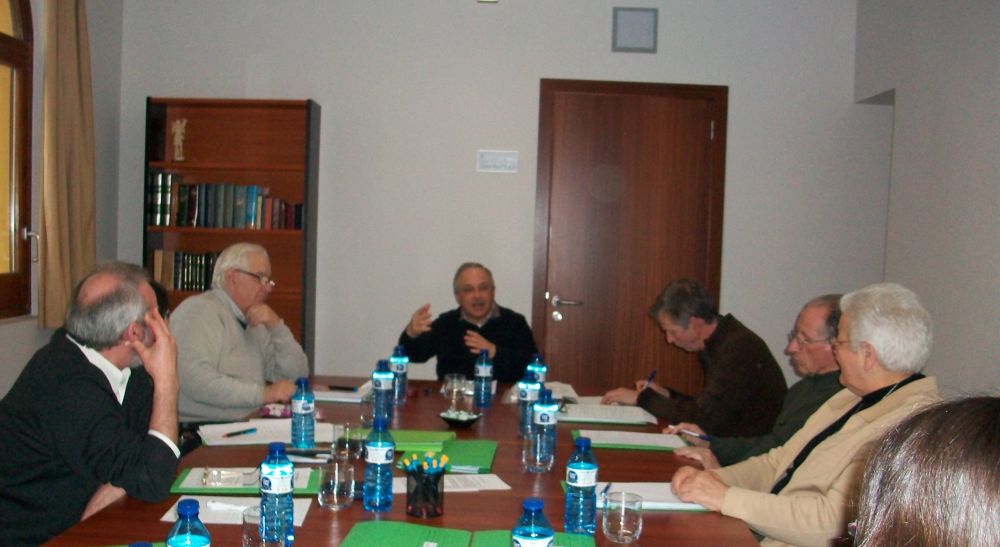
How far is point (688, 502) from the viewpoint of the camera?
7.68ft

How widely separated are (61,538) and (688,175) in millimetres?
4807

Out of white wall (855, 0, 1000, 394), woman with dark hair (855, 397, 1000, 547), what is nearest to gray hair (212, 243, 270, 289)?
white wall (855, 0, 1000, 394)

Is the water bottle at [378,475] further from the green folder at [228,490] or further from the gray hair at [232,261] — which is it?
the gray hair at [232,261]

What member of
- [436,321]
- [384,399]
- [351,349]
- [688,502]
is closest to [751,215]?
[436,321]

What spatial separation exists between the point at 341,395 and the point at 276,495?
1785 mm

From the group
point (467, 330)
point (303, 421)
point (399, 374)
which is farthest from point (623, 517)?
point (467, 330)

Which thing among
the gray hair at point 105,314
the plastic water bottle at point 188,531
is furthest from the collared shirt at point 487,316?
the plastic water bottle at point 188,531

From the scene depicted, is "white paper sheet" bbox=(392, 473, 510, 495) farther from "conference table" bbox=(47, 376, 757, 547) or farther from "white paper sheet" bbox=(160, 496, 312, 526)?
"white paper sheet" bbox=(160, 496, 312, 526)

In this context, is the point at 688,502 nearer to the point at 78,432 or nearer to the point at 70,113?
the point at 78,432

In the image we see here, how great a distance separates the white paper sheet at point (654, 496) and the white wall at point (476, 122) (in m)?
3.59

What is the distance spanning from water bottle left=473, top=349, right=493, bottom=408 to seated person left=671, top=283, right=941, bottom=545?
4.67 ft

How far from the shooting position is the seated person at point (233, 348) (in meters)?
3.57

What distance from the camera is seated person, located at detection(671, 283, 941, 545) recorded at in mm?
2262

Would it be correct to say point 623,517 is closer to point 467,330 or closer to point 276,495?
point 276,495
